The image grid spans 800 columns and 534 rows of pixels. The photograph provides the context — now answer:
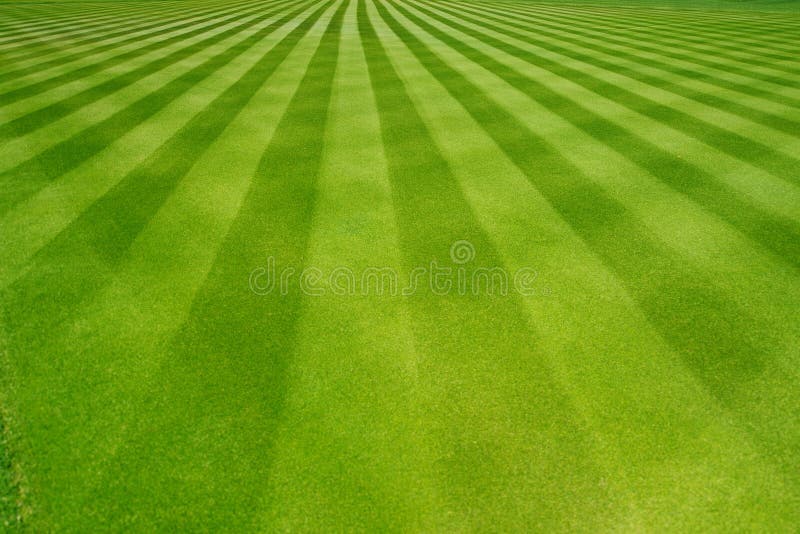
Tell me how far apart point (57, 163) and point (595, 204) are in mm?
8189

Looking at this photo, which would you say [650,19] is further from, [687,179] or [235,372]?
[235,372]

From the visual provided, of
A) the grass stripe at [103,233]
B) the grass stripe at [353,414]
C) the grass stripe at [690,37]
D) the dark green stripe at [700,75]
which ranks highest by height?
the grass stripe at [690,37]

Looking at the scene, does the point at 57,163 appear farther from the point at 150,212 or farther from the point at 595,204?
the point at 595,204

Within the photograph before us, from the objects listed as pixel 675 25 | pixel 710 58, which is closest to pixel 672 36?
pixel 675 25

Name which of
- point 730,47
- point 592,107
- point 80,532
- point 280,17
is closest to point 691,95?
point 592,107

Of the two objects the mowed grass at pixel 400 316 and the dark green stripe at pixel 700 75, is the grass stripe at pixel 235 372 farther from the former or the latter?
the dark green stripe at pixel 700 75

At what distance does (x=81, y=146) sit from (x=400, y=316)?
22.5 feet

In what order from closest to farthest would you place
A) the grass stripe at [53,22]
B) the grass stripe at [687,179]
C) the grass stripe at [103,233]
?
1. the grass stripe at [103,233]
2. the grass stripe at [687,179]
3. the grass stripe at [53,22]

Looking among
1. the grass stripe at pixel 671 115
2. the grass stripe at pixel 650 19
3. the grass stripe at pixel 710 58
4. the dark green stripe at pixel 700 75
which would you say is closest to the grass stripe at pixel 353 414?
the grass stripe at pixel 671 115

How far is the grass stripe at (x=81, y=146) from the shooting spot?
6.25 m

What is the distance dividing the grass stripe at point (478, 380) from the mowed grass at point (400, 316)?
0.9 inches

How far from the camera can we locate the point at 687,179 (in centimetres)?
642

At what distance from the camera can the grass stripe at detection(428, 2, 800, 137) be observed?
862 centimetres

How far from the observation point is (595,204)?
5844 millimetres
